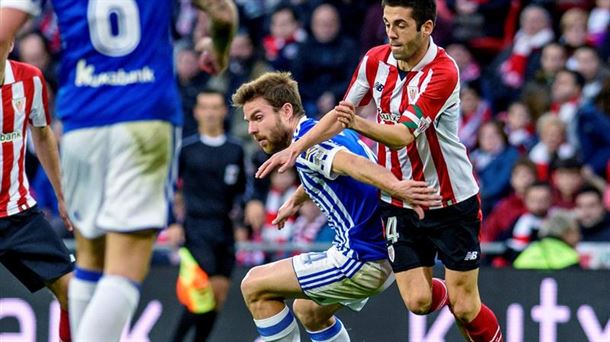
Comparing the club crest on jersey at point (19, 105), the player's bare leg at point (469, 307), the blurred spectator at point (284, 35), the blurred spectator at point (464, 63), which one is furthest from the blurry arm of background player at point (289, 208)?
the blurred spectator at point (284, 35)

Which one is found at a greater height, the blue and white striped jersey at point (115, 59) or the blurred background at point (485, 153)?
the blue and white striped jersey at point (115, 59)

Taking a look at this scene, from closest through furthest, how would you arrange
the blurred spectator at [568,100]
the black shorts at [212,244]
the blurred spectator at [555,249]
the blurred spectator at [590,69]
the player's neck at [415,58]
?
the player's neck at [415,58], the blurred spectator at [555,249], the black shorts at [212,244], the blurred spectator at [568,100], the blurred spectator at [590,69]

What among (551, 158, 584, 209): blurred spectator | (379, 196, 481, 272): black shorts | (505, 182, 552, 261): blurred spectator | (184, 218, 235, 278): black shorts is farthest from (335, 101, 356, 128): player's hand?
(551, 158, 584, 209): blurred spectator

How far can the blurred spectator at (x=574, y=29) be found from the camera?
38.6 feet

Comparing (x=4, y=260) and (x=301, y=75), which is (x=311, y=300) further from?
(x=301, y=75)

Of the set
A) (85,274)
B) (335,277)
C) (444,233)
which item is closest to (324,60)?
(444,233)

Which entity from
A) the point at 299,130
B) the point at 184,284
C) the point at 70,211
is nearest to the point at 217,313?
the point at 184,284

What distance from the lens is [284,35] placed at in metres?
13.0

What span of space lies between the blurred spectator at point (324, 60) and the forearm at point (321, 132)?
6.12 m

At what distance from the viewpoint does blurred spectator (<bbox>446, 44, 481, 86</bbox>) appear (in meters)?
12.1

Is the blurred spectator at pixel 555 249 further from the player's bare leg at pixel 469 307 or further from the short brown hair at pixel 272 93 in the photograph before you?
the short brown hair at pixel 272 93

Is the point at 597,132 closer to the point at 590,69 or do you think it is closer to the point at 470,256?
the point at 590,69

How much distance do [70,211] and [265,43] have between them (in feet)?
26.4

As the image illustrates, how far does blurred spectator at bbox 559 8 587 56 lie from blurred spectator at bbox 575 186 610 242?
6.97 ft
